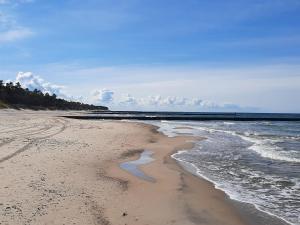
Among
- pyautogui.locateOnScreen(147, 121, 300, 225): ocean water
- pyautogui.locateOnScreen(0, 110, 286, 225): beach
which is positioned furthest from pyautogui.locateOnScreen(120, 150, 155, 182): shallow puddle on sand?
pyautogui.locateOnScreen(147, 121, 300, 225): ocean water

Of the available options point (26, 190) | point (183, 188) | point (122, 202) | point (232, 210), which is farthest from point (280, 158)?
point (26, 190)

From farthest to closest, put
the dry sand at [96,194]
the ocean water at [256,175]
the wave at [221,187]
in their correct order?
the ocean water at [256,175] → the wave at [221,187] → the dry sand at [96,194]

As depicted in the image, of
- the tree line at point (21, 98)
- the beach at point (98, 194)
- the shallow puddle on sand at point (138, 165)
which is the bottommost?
the shallow puddle on sand at point (138, 165)

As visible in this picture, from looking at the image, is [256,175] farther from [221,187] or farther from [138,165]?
[138,165]

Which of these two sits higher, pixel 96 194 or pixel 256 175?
pixel 96 194

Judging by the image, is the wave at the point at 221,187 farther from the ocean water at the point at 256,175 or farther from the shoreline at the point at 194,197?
the shoreline at the point at 194,197

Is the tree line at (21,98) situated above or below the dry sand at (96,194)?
above

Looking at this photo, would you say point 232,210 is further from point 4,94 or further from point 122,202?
point 4,94

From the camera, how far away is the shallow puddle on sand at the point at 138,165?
16061mm

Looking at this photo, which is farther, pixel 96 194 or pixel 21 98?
pixel 21 98

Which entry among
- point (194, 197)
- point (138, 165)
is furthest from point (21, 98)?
point (194, 197)

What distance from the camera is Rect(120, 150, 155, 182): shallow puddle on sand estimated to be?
52.7 feet

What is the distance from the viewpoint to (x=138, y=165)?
1925 cm

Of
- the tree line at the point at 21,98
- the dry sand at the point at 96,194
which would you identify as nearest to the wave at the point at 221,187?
the dry sand at the point at 96,194
